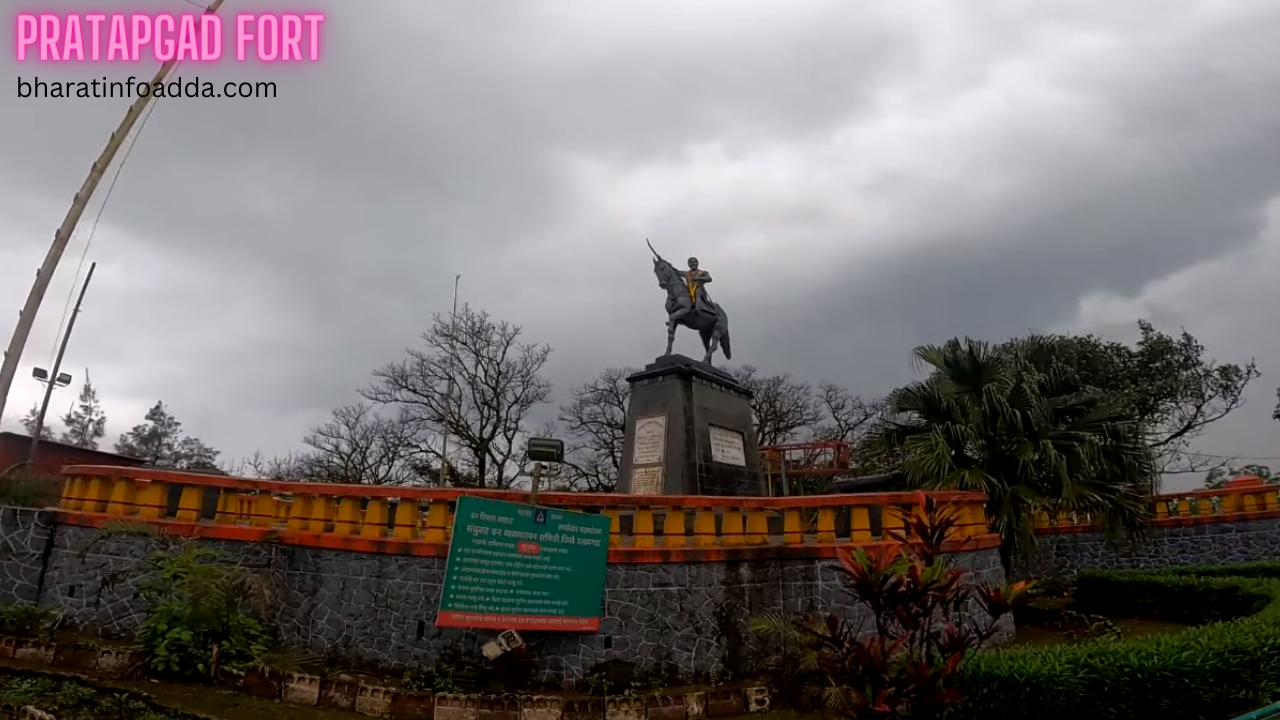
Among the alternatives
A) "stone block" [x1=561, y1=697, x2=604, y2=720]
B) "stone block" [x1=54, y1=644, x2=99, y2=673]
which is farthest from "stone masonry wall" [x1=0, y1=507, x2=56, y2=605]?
"stone block" [x1=561, y1=697, x2=604, y2=720]

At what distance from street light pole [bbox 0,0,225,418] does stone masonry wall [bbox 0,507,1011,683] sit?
2054 mm

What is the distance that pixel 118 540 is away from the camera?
22.1 ft

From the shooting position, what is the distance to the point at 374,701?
5.50 meters

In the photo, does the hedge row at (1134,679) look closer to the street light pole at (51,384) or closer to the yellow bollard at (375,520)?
the yellow bollard at (375,520)

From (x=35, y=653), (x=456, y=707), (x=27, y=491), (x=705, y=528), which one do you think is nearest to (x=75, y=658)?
(x=35, y=653)

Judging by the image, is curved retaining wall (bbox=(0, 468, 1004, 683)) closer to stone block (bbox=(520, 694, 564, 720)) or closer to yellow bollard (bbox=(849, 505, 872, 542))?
yellow bollard (bbox=(849, 505, 872, 542))

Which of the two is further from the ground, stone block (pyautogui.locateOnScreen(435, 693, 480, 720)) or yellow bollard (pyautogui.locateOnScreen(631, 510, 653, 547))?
yellow bollard (pyautogui.locateOnScreen(631, 510, 653, 547))

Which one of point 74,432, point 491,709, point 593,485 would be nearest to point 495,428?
point 593,485

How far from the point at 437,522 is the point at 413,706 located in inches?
63.7

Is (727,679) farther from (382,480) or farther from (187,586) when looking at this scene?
(382,480)

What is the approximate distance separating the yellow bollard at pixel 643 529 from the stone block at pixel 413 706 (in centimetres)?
219

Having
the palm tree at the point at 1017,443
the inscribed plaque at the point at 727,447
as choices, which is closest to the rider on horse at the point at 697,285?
the inscribed plaque at the point at 727,447

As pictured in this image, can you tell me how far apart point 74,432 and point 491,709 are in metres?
49.4

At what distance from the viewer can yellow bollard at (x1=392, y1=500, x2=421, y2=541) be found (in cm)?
659
